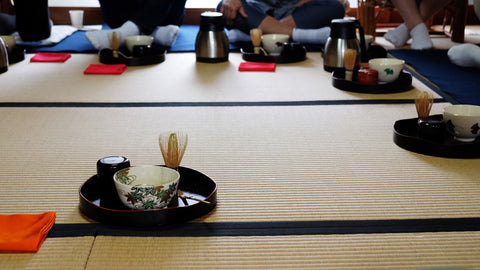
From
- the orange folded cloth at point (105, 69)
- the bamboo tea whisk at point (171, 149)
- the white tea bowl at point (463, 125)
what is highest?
the bamboo tea whisk at point (171, 149)

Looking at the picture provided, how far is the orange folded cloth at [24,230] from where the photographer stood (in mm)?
1040

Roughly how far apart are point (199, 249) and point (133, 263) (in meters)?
0.13

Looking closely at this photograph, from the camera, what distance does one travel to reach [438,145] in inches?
60.8

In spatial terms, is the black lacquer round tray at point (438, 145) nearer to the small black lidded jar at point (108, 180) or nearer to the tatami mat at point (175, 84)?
the tatami mat at point (175, 84)

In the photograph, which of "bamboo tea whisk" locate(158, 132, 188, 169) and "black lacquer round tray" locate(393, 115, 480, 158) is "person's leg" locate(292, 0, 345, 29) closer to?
"black lacquer round tray" locate(393, 115, 480, 158)

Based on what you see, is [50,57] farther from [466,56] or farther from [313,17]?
[466,56]

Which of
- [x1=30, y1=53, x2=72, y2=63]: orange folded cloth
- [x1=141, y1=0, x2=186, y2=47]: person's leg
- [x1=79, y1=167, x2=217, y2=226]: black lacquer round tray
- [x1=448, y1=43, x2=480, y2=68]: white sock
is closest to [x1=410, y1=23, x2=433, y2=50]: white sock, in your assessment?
[x1=448, y1=43, x2=480, y2=68]: white sock

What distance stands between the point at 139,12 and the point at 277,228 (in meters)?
2.64

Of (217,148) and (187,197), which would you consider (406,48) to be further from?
(187,197)

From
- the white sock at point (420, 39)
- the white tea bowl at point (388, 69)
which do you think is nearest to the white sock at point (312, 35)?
the white sock at point (420, 39)

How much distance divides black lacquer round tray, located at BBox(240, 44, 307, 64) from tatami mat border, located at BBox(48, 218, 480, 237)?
1.82 m

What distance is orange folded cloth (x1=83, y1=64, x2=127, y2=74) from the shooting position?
106 inches

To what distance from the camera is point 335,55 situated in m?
2.67

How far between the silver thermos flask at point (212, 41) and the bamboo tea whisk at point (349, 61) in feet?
2.59
